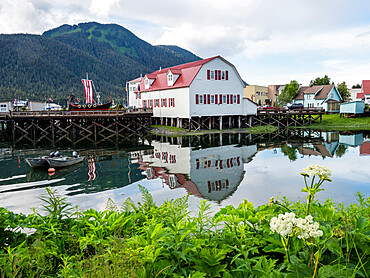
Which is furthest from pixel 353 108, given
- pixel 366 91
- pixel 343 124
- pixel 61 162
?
pixel 61 162

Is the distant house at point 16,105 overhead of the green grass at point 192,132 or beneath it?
overhead

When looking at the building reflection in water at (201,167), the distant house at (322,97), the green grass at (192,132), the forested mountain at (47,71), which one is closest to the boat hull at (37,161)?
the building reflection in water at (201,167)

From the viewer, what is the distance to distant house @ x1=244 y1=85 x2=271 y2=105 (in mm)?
87000

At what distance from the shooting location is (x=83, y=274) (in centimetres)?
313

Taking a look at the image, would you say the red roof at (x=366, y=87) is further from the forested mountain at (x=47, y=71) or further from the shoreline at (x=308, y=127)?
the forested mountain at (x=47, y=71)

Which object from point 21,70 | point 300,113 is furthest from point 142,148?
point 21,70

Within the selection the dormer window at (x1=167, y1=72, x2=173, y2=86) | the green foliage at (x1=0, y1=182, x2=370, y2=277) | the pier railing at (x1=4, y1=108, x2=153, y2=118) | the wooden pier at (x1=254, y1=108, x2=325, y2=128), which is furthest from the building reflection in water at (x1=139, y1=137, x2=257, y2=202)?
the wooden pier at (x1=254, y1=108, x2=325, y2=128)

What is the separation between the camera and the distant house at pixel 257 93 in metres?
87.0

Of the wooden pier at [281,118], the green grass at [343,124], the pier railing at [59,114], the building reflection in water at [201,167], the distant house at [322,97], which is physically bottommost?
the building reflection in water at [201,167]

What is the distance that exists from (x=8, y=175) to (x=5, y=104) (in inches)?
1697

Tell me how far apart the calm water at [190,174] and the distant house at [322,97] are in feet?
127

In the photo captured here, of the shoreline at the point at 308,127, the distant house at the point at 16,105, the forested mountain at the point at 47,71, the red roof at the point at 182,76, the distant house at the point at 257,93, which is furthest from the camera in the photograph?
the forested mountain at the point at 47,71

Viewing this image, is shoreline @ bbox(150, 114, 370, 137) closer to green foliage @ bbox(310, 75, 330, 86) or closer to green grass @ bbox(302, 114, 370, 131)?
green grass @ bbox(302, 114, 370, 131)

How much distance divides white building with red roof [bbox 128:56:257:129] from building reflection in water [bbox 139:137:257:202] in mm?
10898
